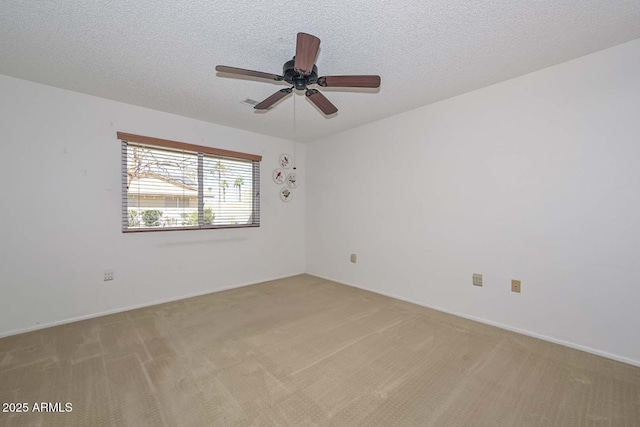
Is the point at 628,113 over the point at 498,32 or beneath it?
beneath

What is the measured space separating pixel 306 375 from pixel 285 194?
3187mm

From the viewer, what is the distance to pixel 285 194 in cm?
468

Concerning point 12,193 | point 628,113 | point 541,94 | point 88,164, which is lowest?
point 12,193

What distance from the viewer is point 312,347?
7.53 feet

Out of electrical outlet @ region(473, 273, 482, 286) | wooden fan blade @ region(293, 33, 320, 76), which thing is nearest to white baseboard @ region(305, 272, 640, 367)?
electrical outlet @ region(473, 273, 482, 286)

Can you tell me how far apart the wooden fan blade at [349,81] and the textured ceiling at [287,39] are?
0.29m

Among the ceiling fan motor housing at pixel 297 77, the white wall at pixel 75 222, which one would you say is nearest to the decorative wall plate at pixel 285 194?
the white wall at pixel 75 222

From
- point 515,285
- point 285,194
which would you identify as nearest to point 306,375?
point 515,285

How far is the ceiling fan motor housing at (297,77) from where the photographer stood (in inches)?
77.3

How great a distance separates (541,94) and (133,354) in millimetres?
4187

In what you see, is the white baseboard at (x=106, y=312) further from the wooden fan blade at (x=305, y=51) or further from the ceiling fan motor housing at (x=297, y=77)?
the wooden fan blade at (x=305, y=51)

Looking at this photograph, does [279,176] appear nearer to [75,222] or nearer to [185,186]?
[185,186]

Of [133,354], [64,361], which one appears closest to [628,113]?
[133,354]

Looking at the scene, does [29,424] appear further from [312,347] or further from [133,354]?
[312,347]
